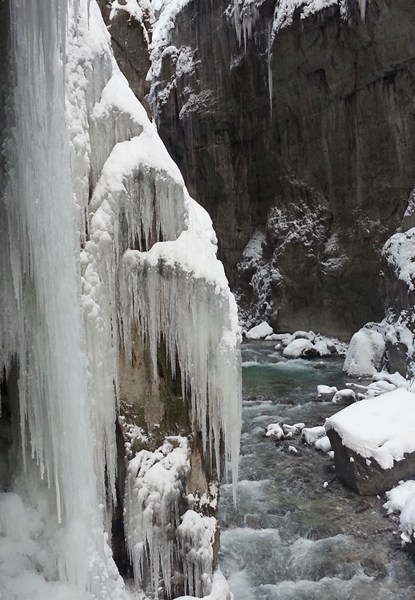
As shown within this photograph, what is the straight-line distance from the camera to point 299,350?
17516 millimetres

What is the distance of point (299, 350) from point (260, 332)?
3.77m

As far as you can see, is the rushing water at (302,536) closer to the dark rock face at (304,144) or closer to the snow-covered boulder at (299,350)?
the snow-covered boulder at (299,350)

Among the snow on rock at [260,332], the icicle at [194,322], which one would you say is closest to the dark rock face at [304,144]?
the snow on rock at [260,332]

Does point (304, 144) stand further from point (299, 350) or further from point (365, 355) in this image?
point (365, 355)

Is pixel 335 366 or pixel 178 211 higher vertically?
pixel 178 211

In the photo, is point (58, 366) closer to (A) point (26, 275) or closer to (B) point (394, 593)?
(A) point (26, 275)

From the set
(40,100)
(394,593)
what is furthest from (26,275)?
(394,593)

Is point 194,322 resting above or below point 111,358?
above

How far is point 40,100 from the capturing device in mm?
2994

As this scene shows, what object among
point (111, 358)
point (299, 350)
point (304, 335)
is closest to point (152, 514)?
point (111, 358)

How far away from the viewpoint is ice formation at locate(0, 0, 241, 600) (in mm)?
3035

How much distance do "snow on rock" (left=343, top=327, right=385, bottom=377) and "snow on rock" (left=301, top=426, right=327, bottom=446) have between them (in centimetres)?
469

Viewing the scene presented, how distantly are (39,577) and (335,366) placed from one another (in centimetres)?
1369

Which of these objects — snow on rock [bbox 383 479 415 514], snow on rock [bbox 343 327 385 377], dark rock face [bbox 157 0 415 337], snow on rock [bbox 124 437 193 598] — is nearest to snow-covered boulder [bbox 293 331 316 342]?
dark rock face [bbox 157 0 415 337]
